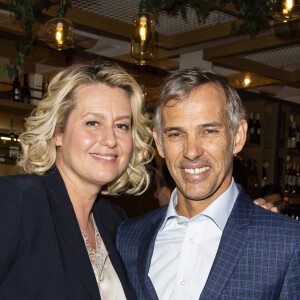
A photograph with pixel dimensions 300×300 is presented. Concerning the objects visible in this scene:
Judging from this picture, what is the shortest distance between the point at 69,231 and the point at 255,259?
68cm

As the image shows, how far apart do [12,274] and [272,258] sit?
33.2 inches

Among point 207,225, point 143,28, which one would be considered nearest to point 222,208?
point 207,225

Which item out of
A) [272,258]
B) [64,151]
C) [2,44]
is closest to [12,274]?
[64,151]

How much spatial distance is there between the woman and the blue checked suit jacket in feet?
0.93

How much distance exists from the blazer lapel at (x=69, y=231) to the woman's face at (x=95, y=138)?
0.10m

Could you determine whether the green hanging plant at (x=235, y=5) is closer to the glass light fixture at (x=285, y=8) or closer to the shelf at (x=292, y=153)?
the glass light fixture at (x=285, y=8)

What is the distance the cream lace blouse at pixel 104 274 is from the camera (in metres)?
1.95

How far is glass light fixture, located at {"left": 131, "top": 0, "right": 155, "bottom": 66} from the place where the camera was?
9.73ft

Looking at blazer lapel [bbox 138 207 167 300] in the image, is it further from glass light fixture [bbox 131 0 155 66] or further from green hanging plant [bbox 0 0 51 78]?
green hanging plant [bbox 0 0 51 78]

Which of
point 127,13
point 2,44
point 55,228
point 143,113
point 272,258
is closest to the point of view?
point 272,258

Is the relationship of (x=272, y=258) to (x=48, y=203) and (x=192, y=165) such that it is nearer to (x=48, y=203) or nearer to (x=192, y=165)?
(x=192, y=165)

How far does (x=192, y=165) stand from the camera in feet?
5.93

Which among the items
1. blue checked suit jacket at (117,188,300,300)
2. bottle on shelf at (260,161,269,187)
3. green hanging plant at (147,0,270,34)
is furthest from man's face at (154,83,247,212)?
bottle on shelf at (260,161,269,187)

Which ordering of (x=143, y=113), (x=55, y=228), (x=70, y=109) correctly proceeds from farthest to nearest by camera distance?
(x=143, y=113), (x=70, y=109), (x=55, y=228)
